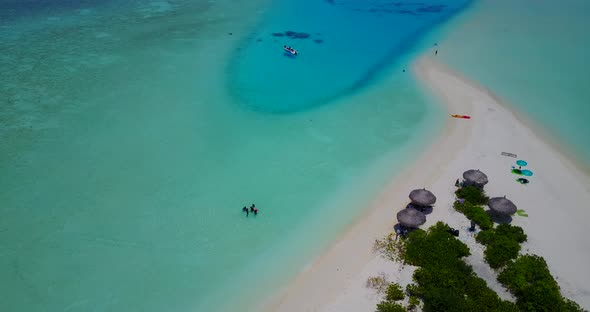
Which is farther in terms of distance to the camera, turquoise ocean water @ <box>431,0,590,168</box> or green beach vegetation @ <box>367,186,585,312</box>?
turquoise ocean water @ <box>431,0,590,168</box>

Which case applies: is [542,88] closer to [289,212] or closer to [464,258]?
[464,258]

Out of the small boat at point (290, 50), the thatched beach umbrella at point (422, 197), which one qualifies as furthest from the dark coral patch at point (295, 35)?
the thatched beach umbrella at point (422, 197)

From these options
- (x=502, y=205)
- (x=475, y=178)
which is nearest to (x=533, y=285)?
(x=502, y=205)

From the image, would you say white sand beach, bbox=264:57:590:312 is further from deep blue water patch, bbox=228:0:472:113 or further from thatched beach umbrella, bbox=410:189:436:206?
deep blue water patch, bbox=228:0:472:113

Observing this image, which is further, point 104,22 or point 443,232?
point 104,22

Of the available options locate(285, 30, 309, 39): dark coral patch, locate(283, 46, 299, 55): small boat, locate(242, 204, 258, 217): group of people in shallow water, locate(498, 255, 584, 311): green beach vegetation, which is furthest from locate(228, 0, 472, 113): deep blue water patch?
Result: locate(498, 255, 584, 311): green beach vegetation

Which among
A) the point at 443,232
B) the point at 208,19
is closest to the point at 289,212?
the point at 443,232
